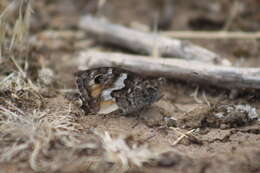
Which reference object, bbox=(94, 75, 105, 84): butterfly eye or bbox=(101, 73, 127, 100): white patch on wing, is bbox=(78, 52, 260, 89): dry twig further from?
bbox=(94, 75, 105, 84): butterfly eye

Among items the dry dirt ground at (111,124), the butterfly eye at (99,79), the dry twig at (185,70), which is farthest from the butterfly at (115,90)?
the dry twig at (185,70)

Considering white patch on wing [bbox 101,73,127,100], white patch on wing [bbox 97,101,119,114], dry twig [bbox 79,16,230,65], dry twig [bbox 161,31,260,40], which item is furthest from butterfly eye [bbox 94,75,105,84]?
dry twig [bbox 161,31,260,40]

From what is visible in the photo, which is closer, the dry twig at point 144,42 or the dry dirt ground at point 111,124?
the dry dirt ground at point 111,124

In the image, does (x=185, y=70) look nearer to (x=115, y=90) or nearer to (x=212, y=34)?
(x=115, y=90)

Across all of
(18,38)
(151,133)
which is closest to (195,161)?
(151,133)

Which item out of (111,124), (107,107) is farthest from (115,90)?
(111,124)

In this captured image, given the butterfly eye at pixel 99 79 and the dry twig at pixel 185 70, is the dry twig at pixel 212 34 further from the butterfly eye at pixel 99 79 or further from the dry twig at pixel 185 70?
the butterfly eye at pixel 99 79
